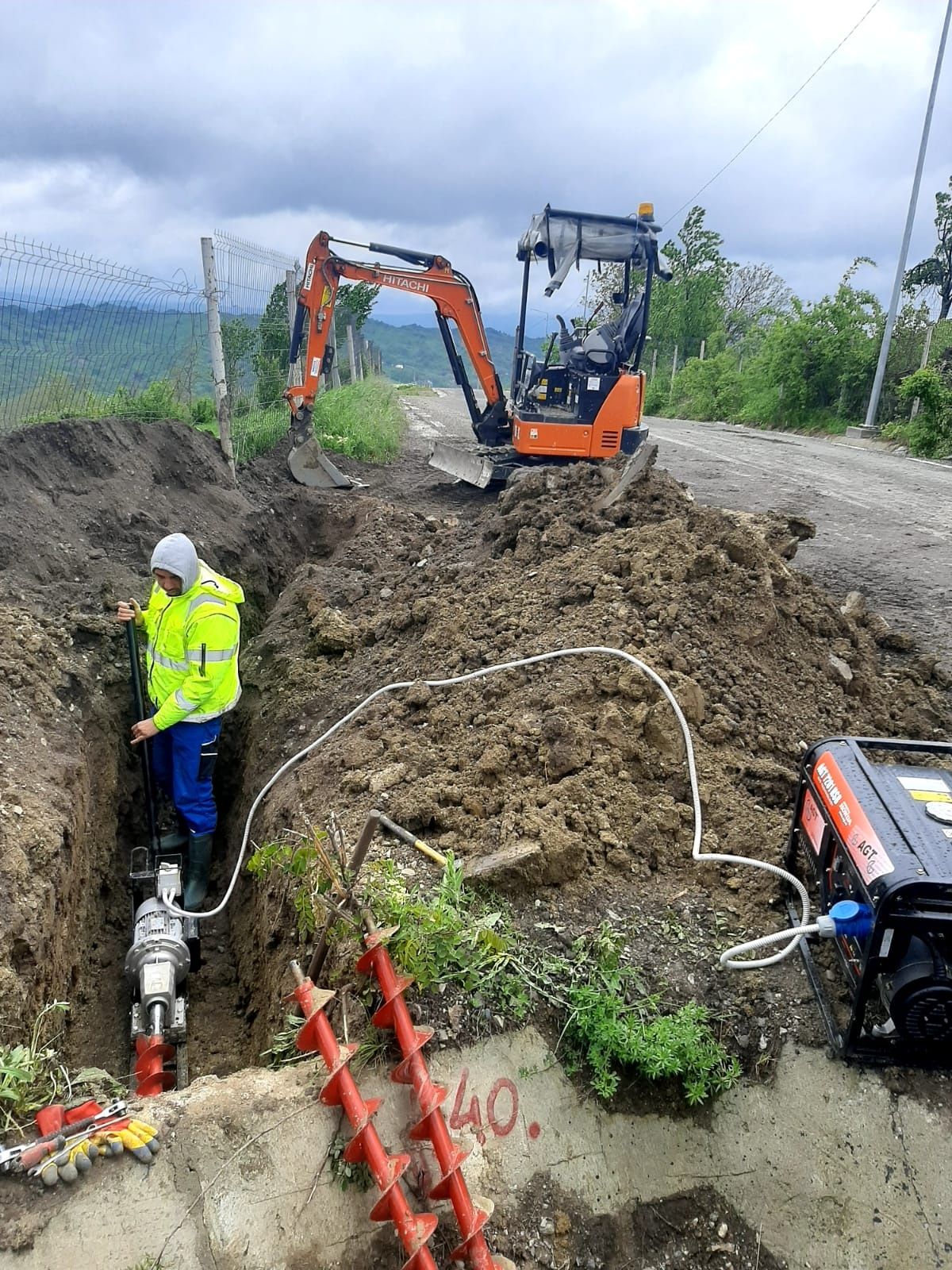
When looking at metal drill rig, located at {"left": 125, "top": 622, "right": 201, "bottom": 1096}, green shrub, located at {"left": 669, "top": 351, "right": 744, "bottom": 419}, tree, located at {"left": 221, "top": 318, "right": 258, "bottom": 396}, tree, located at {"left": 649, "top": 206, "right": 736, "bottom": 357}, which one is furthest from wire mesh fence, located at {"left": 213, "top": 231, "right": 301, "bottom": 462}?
tree, located at {"left": 649, "top": 206, "right": 736, "bottom": 357}

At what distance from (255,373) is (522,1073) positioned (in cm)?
1118

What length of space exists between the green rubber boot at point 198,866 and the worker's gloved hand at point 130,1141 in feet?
9.43

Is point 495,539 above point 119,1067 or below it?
above

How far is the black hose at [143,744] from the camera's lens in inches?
202

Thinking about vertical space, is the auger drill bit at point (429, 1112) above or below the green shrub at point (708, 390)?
below

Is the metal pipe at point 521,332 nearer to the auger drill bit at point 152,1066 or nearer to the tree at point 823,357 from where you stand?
the auger drill bit at point 152,1066

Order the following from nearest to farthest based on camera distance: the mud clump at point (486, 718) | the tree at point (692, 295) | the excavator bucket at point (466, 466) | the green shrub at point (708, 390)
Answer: the mud clump at point (486, 718)
the excavator bucket at point (466, 466)
the green shrub at point (708, 390)
the tree at point (692, 295)

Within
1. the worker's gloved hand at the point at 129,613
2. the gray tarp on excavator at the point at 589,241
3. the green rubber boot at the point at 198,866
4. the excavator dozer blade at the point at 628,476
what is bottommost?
the green rubber boot at the point at 198,866

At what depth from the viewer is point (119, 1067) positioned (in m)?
3.80

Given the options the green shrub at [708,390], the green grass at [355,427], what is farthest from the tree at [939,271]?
the green grass at [355,427]

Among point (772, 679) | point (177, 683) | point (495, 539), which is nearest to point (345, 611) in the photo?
point (495, 539)

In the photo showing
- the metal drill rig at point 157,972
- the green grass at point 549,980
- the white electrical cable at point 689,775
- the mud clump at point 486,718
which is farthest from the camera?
the metal drill rig at point 157,972

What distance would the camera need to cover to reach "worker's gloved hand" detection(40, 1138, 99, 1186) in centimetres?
233

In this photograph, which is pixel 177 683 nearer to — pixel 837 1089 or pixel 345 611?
pixel 345 611
